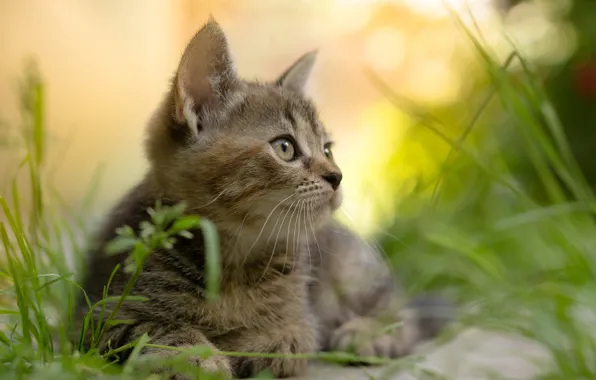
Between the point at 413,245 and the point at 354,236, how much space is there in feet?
1.04

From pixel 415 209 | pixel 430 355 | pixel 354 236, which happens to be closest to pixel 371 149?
pixel 415 209

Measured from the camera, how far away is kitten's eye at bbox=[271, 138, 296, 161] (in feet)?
3.26

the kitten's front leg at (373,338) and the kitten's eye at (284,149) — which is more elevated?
the kitten's eye at (284,149)

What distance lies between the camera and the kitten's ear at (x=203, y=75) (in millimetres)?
929

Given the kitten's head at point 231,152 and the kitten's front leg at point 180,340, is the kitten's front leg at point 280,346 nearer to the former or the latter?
the kitten's front leg at point 180,340

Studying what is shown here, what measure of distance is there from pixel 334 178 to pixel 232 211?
20 centimetres

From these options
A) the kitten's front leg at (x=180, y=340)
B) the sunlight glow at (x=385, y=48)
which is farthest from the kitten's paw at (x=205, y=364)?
the sunlight glow at (x=385, y=48)

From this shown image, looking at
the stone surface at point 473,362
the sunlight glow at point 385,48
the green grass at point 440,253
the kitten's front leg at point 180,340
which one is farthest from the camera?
the sunlight glow at point 385,48

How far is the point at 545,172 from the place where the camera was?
1179mm

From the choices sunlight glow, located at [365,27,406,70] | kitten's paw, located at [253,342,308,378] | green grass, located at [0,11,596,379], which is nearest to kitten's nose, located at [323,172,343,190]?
green grass, located at [0,11,596,379]

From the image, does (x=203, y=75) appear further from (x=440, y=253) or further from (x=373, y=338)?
(x=440, y=253)

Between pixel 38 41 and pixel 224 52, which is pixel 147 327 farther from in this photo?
pixel 38 41

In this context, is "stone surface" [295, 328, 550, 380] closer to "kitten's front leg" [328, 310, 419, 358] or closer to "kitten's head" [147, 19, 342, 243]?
"kitten's front leg" [328, 310, 419, 358]

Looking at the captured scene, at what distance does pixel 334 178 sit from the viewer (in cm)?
100
